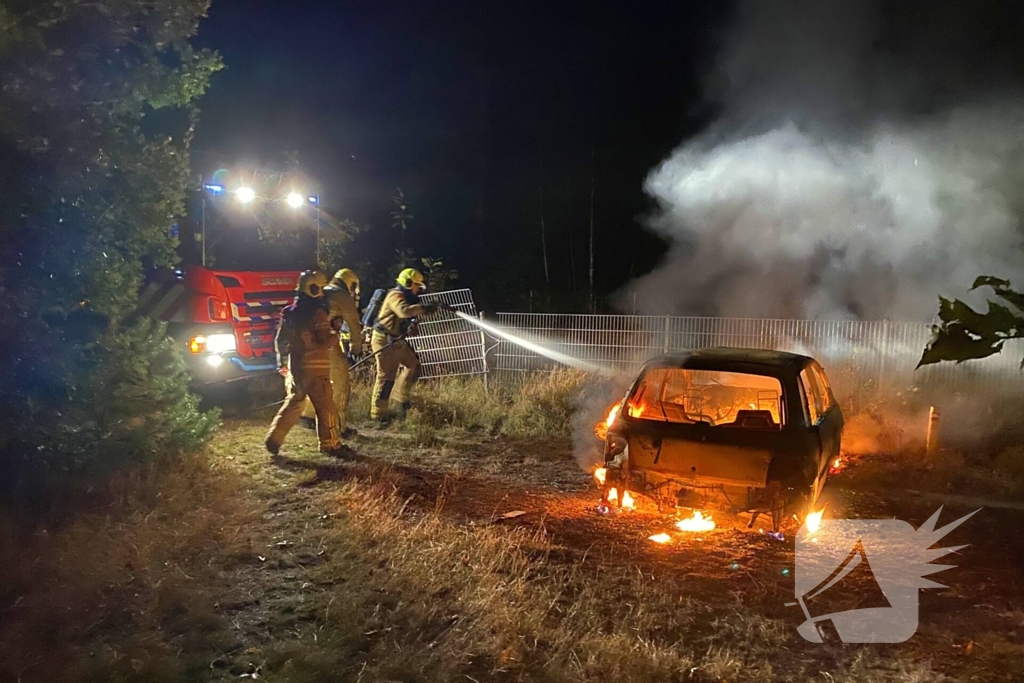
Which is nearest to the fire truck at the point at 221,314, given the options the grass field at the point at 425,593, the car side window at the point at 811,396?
the grass field at the point at 425,593

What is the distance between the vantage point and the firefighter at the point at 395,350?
9.36m

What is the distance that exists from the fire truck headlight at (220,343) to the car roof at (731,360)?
19.7ft

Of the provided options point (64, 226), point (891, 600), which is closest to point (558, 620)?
point (891, 600)

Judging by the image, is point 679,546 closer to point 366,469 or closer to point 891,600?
point 891,600

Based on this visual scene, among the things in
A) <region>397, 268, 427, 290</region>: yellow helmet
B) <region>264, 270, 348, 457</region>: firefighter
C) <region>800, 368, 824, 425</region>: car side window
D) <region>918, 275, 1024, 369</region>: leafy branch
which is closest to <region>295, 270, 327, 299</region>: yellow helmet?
<region>264, 270, 348, 457</region>: firefighter

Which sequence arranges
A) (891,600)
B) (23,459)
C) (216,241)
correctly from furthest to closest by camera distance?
1. (216,241)
2. (23,459)
3. (891,600)

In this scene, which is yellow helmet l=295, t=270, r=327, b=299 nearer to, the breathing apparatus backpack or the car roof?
the breathing apparatus backpack

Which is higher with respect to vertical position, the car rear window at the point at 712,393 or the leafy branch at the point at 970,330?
the leafy branch at the point at 970,330

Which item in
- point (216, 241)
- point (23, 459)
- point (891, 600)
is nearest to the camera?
point (891, 600)

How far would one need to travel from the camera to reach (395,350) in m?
9.40

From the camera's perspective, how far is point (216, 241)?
554 inches

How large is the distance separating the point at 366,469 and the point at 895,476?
5299 mm

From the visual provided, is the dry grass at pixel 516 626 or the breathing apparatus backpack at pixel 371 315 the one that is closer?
the dry grass at pixel 516 626

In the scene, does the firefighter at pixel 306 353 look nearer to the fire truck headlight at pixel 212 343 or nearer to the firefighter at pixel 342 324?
the firefighter at pixel 342 324
